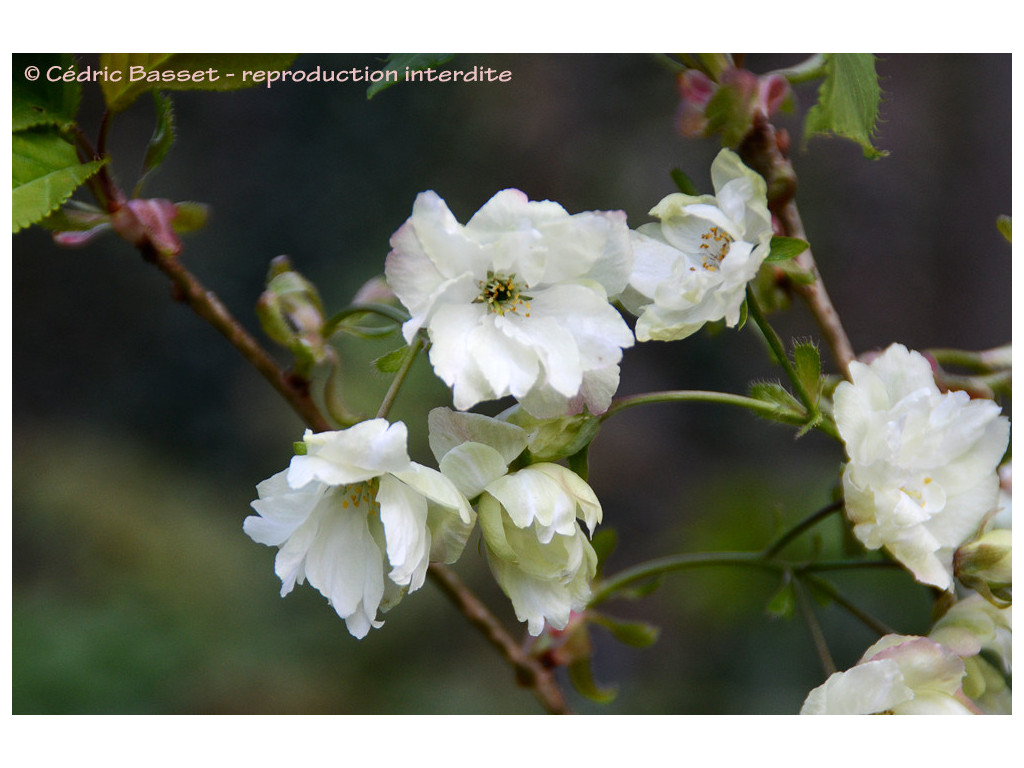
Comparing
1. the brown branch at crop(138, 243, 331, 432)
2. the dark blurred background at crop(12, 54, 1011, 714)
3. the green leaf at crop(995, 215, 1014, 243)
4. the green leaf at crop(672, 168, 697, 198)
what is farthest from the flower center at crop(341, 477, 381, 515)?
the dark blurred background at crop(12, 54, 1011, 714)

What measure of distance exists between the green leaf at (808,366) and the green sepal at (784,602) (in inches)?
5.3

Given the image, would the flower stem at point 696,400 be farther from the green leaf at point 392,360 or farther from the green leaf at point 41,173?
the green leaf at point 41,173

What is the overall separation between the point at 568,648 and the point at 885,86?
0.38m

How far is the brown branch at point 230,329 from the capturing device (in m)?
0.46

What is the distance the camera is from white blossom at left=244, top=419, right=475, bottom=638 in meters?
0.34

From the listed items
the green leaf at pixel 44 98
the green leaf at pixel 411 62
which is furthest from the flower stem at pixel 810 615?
the green leaf at pixel 44 98

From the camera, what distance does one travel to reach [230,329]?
471mm

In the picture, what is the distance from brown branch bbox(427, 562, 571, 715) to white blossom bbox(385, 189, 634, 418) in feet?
0.57

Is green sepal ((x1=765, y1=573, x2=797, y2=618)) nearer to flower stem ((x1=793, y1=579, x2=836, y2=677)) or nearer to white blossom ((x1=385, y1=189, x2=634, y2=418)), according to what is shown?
flower stem ((x1=793, y1=579, x2=836, y2=677))

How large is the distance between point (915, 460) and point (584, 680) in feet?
0.87

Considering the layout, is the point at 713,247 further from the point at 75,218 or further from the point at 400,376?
the point at 75,218

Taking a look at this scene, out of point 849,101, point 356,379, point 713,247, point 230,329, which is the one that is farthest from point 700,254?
point 356,379

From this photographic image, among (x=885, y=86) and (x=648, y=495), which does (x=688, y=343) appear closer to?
(x=648, y=495)

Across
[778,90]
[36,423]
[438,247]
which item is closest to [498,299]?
[438,247]
